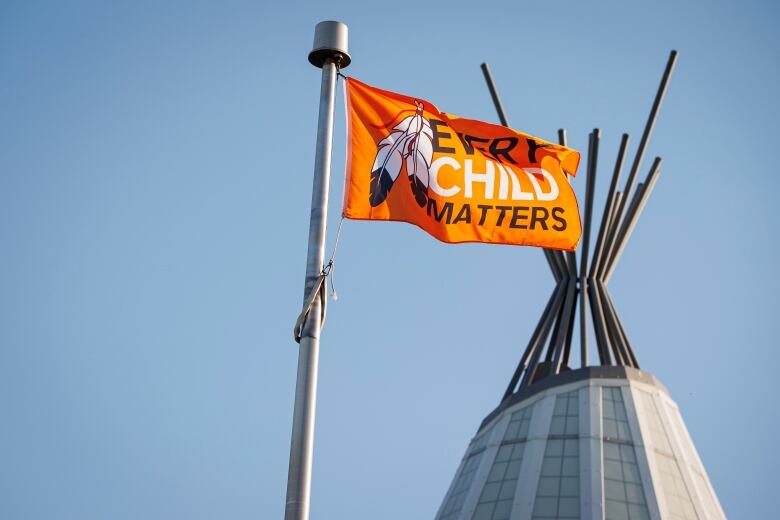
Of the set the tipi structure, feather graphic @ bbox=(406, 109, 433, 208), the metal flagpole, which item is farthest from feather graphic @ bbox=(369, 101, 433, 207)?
the tipi structure

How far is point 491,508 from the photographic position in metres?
17.8

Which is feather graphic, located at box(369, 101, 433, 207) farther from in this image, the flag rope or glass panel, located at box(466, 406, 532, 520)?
glass panel, located at box(466, 406, 532, 520)

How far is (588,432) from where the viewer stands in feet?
59.9

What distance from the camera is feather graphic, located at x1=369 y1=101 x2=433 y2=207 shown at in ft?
34.2

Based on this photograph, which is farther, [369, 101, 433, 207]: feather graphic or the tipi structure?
the tipi structure

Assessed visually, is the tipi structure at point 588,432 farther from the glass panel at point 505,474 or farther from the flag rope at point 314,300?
the flag rope at point 314,300

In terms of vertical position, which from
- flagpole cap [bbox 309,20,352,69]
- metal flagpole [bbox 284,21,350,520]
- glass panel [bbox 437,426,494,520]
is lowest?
glass panel [bbox 437,426,494,520]

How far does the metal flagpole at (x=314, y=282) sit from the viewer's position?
8.25 m

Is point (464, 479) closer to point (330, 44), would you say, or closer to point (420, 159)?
point (420, 159)

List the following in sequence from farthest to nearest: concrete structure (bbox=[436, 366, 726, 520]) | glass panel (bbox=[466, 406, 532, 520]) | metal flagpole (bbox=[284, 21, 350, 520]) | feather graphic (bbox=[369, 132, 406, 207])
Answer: glass panel (bbox=[466, 406, 532, 520]), concrete structure (bbox=[436, 366, 726, 520]), feather graphic (bbox=[369, 132, 406, 207]), metal flagpole (bbox=[284, 21, 350, 520])

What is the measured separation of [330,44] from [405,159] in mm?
1579

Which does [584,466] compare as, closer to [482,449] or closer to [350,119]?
[482,449]

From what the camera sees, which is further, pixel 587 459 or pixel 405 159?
pixel 587 459

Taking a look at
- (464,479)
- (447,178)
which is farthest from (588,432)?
(447,178)
